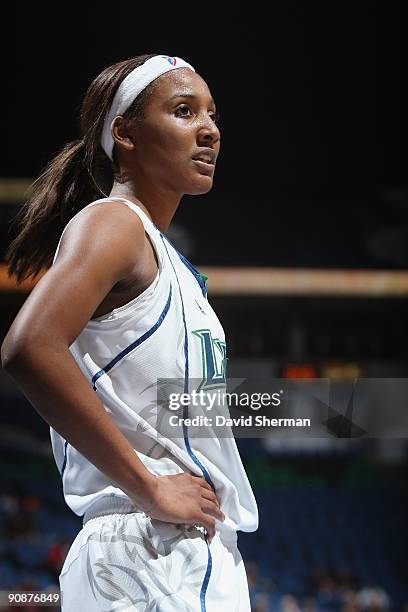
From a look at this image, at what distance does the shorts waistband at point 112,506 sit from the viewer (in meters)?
1.27

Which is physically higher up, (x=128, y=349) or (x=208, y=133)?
(x=208, y=133)

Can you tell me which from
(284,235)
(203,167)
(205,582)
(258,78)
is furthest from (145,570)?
(284,235)

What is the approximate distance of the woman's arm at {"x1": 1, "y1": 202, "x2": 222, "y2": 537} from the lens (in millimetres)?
1083

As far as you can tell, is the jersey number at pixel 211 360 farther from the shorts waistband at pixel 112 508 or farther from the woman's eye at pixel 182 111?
the woman's eye at pixel 182 111

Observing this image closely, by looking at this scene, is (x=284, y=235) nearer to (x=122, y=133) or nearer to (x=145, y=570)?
(x=122, y=133)

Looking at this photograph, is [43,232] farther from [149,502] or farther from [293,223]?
[293,223]

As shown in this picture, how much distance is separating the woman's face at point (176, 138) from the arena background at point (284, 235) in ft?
1.34

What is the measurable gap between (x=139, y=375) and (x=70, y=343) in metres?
0.17

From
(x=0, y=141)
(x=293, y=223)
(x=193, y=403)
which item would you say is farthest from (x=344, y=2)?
(x=293, y=223)

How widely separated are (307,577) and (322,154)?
3.57m

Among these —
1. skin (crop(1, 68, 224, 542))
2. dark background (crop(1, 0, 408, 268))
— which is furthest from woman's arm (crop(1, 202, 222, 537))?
dark background (crop(1, 0, 408, 268))

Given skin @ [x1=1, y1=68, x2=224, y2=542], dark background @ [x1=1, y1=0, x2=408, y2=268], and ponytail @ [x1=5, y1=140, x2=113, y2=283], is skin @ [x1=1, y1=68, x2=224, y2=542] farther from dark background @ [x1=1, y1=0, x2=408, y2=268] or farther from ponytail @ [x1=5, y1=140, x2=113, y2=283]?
dark background @ [x1=1, y1=0, x2=408, y2=268]

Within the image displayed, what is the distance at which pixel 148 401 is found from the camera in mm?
1273

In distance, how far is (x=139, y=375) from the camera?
4.12 ft
